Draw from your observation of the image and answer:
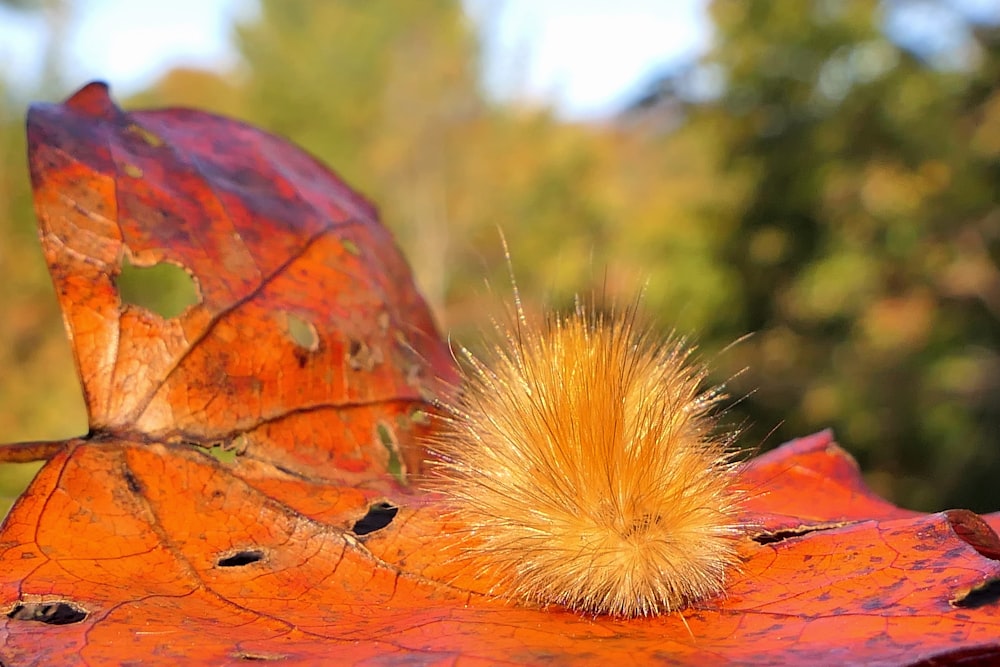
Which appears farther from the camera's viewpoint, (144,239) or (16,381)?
(16,381)

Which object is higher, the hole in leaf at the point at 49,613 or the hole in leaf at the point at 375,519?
the hole in leaf at the point at 49,613

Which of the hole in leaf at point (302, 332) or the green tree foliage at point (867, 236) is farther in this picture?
the green tree foliage at point (867, 236)

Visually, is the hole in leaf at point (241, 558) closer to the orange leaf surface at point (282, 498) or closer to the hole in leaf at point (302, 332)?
the orange leaf surface at point (282, 498)

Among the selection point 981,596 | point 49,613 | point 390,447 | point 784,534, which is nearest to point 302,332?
point 390,447

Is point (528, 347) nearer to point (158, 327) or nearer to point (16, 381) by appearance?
point (158, 327)

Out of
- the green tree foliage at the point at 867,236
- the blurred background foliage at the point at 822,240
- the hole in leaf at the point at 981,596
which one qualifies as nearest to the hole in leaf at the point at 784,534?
the hole in leaf at the point at 981,596

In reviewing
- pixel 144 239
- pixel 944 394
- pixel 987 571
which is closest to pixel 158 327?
pixel 144 239

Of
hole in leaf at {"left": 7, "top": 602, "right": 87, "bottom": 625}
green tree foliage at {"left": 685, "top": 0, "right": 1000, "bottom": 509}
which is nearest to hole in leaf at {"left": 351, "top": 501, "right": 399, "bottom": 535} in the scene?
hole in leaf at {"left": 7, "top": 602, "right": 87, "bottom": 625}
